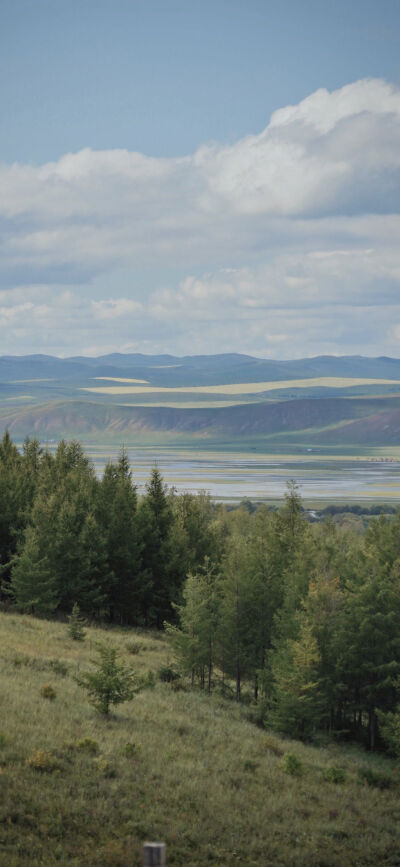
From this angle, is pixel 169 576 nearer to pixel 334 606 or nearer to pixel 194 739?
pixel 334 606

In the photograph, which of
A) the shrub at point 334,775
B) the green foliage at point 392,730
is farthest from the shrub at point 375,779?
the green foliage at point 392,730

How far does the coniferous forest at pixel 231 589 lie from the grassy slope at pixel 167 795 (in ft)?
24.4

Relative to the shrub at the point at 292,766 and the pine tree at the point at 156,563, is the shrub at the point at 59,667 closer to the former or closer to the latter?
the shrub at the point at 292,766

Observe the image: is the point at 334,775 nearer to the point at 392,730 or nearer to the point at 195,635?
the point at 392,730

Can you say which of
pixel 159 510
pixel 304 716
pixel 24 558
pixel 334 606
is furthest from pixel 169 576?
pixel 304 716

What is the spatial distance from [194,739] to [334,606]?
1567 cm

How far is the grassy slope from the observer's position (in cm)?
1911

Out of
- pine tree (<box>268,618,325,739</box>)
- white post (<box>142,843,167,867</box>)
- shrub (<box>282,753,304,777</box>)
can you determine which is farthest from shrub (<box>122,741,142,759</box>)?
white post (<box>142,843,167,867</box>)

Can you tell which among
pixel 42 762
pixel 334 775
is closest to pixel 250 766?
pixel 334 775

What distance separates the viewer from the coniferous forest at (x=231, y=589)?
41.4 metres

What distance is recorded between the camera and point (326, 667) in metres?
42.2

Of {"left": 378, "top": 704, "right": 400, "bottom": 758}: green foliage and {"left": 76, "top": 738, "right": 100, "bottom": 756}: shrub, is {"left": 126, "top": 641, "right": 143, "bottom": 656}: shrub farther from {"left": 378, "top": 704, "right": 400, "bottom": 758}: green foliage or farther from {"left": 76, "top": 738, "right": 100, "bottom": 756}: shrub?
{"left": 76, "top": 738, "right": 100, "bottom": 756}: shrub

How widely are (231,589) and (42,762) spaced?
26.3 meters

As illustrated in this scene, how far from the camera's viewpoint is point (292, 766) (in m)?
28.5
